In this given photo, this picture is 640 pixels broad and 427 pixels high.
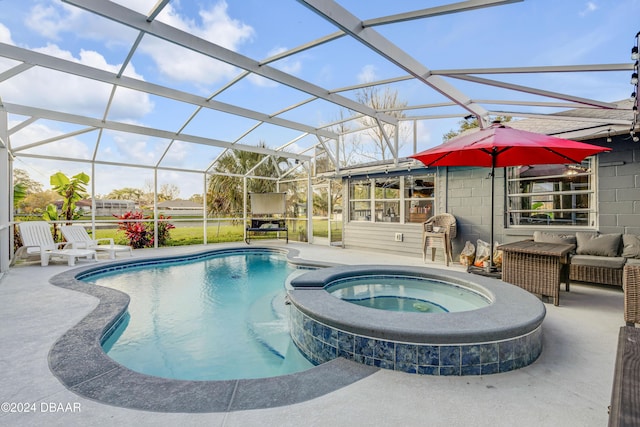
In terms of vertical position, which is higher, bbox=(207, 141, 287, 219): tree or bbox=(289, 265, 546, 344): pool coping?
bbox=(207, 141, 287, 219): tree

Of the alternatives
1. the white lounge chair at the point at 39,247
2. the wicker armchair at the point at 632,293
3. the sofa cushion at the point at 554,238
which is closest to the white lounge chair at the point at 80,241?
the white lounge chair at the point at 39,247

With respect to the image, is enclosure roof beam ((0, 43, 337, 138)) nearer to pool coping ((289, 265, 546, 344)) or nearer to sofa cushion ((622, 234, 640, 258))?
pool coping ((289, 265, 546, 344))

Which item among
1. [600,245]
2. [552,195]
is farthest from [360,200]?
[600,245]

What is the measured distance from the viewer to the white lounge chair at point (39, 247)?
23.5 ft

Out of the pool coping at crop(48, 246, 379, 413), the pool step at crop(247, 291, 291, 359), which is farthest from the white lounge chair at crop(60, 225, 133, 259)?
the pool coping at crop(48, 246, 379, 413)

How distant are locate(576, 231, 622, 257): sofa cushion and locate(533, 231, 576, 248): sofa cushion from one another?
0.53 feet

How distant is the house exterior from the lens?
5.63m

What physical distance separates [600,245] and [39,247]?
37.5 ft

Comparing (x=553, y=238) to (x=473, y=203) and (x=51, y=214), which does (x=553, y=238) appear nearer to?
(x=473, y=203)

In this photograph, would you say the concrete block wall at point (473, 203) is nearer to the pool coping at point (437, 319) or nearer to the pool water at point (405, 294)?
the pool water at point (405, 294)

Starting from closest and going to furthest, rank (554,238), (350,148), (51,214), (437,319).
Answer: (437,319), (554,238), (51,214), (350,148)

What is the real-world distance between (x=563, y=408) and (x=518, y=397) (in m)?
0.25

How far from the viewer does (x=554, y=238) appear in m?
5.88

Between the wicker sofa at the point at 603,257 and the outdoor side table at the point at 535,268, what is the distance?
2.06 ft
